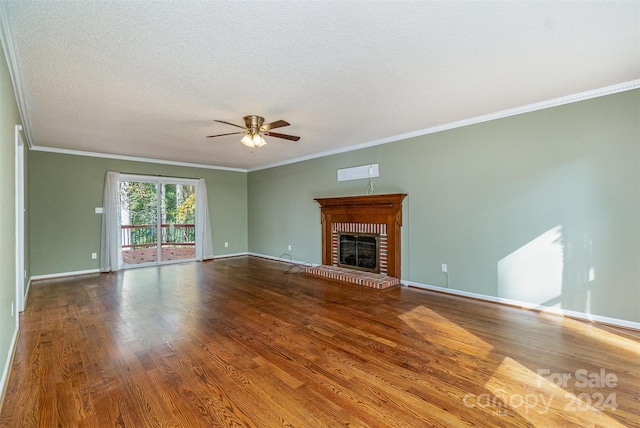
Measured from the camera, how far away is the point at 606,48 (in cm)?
235

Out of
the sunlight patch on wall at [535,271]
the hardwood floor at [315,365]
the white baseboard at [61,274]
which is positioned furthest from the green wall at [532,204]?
the white baseboard at [61,274]

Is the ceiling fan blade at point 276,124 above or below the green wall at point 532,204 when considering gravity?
above

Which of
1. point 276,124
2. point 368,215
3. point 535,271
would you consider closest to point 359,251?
point 368,215

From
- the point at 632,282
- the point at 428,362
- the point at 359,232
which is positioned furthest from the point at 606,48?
the point at 359,232

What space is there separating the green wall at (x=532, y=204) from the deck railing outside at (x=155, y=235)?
16.6 feet

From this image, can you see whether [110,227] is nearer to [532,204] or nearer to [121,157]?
[121,157]

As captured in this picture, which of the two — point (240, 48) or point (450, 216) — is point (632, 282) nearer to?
point (450, 216)

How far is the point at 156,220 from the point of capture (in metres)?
6.88

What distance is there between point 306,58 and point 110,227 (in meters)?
5.83

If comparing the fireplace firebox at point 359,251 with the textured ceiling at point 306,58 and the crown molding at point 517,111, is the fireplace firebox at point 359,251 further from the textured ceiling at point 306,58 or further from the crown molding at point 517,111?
the textured ceiling at point 306,58

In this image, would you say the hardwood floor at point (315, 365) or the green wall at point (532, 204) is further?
the green wall at point (532, 204)

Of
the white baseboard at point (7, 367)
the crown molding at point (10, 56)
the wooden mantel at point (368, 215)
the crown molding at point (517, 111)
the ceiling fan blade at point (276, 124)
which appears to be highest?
the crown molding at point (10, 56)

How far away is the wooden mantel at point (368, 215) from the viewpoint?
194 inches

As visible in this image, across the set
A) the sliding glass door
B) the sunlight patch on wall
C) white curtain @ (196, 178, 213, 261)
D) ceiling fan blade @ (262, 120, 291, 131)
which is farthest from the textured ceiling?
white curtain @ (196, 178, 213, 261)
